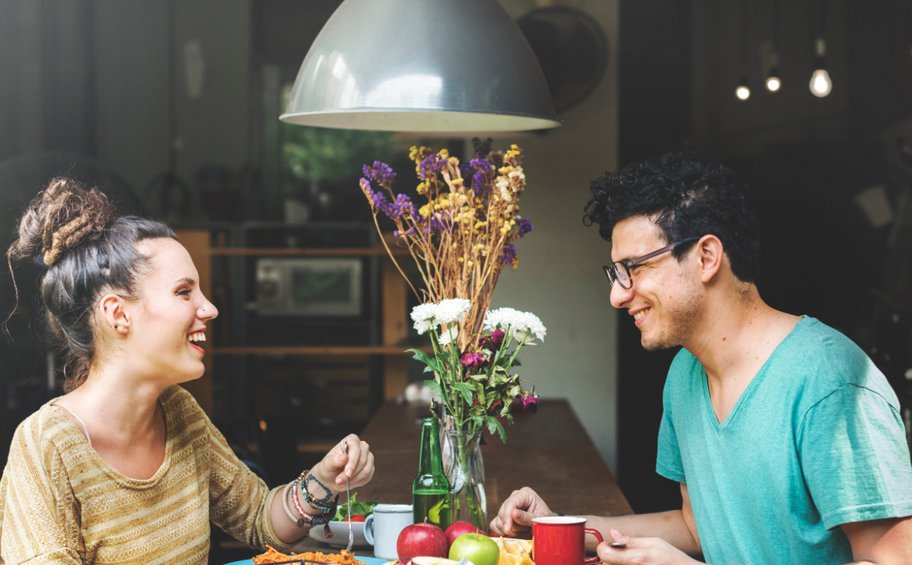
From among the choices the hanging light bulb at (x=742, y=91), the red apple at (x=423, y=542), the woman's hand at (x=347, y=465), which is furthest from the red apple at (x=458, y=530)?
the hanging light bulb at (x=742, y=91)

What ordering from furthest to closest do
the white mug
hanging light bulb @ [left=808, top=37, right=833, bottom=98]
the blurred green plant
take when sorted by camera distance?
the blurred green plant < hanging light bulb @ [left=808, top=37, right=833, bottom=98] < the white mug

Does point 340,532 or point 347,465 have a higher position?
point 347,465

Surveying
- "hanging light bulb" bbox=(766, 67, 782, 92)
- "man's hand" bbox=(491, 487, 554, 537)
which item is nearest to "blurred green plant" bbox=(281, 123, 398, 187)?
"hanging light bulb" bbox=(766, 67, 782, 92)

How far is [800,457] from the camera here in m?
1.64

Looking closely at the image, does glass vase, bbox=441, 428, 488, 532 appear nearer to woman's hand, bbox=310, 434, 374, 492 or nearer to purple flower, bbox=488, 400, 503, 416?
purple flower, bbox=488, 400, 503, 416

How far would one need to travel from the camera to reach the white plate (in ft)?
6.55

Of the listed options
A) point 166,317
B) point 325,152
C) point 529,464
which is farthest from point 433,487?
point 325,152

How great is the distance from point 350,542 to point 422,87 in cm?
77

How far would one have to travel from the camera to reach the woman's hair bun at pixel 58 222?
5.85ft

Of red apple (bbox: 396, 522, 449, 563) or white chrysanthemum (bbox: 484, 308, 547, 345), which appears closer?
red apple (bbox: 396, 522, 449, 563)

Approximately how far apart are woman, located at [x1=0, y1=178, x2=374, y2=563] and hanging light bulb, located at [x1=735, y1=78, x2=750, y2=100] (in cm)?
325

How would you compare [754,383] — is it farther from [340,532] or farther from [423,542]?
[340,532]

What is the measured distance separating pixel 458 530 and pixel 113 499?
0.52 m

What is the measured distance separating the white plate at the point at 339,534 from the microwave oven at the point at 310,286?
A: 345cm
